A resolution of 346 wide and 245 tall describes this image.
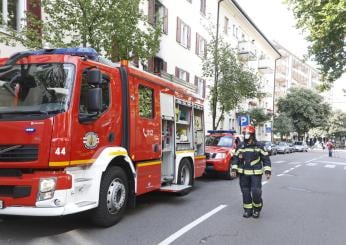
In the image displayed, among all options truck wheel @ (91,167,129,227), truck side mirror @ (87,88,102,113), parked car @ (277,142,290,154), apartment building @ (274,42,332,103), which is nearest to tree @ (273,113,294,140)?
parked car @ (277,142,290,154)

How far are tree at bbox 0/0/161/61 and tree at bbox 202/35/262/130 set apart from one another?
13.3 meters

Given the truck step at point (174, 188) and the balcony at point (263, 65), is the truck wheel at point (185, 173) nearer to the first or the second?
the truck step at point (174, 188)

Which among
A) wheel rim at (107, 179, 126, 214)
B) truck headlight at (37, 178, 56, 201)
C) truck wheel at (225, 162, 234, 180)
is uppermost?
truck headlight at (37, 178, 56, 201)

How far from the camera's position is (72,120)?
20.2ft

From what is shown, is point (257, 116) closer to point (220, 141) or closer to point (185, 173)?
point (220, 141)

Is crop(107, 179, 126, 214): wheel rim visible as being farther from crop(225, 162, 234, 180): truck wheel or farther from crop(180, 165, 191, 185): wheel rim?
crop(225, 162, 234, 180): truck wheel

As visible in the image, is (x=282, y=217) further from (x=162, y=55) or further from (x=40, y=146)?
(x=162, y=55)

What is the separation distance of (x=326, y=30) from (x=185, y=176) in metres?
10.8

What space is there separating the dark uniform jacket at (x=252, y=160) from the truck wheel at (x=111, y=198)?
84.7 inches

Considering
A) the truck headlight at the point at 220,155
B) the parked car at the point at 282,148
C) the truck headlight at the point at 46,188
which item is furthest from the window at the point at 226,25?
the truck headlight at the point at 46,188

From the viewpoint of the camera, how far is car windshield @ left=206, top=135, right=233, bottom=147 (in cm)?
1527

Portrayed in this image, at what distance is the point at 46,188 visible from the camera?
5.81 meters

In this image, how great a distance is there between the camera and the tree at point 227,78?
24688 mm

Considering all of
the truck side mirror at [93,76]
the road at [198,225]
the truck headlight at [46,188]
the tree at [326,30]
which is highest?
the tree at [326,30]
